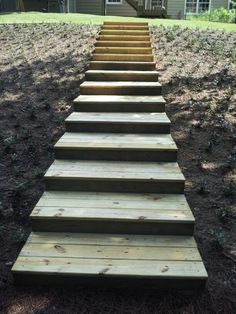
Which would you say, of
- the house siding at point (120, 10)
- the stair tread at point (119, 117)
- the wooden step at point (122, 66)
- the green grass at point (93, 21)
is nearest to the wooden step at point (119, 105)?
the stair tread at point (119, 117)

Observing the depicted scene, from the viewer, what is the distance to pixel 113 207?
4.08 metres

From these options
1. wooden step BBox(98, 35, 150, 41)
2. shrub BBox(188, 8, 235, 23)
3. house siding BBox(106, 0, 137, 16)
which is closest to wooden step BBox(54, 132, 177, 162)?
wooden step BBox(98, 35, 150, 41)

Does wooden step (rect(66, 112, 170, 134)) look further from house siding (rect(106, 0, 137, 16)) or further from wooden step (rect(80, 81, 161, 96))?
house siding (rect(106, 0, 137, 16))

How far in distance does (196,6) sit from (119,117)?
62.6ft

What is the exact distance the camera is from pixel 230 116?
639 cm

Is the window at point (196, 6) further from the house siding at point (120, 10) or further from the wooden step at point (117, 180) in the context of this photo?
the wooden step at point (117, 180)

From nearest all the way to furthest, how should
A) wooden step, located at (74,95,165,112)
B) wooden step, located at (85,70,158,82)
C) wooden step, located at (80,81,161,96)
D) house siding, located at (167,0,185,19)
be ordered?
wooden step, located at (74,95,165,112)
wooden step, located at (80,81,161,96)
wooden step, located at (85,70,158,82)
house siding, located at (167,0,185,19)

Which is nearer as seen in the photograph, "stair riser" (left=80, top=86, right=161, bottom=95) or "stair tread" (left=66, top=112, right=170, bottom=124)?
"stair tread" (left=66, top=112, right=170, bottom=124)

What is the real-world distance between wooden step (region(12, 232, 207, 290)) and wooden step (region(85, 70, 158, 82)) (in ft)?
14.5

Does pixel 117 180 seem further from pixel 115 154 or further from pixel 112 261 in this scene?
pixel 112 261

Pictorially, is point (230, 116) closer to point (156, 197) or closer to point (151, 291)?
point (156, 197)

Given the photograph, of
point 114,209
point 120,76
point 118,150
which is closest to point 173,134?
point 118,150

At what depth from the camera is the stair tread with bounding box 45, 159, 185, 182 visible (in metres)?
4.38

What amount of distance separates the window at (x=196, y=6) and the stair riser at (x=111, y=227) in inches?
829
